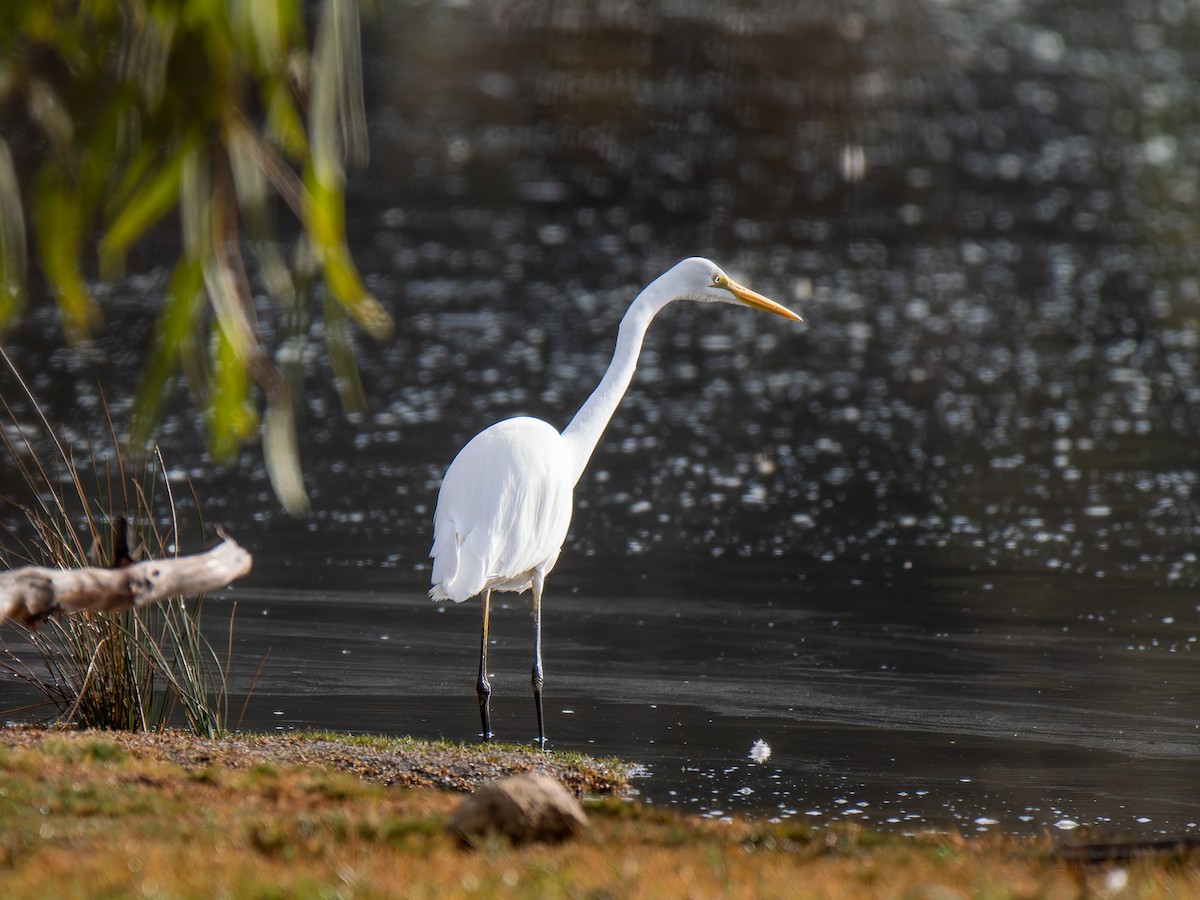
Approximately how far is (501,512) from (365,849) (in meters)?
2.92

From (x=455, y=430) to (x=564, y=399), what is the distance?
4.91ft

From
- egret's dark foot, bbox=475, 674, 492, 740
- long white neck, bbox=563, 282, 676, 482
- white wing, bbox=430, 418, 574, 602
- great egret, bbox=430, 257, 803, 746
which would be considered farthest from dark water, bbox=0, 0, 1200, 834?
long white neck, bbox=563, 282, 676, 482

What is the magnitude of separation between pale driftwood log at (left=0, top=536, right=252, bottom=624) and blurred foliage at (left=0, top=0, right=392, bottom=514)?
0.95m

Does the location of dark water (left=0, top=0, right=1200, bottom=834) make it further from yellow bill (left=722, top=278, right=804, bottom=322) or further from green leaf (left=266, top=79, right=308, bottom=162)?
green leaf (left=266, top=79, right=308, bottom=162)

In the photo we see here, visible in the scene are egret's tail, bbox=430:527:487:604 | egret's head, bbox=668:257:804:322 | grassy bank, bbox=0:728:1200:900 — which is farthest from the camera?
egret's head, bbox=668:257:804:322

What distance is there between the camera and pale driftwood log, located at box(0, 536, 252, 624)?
4770mm

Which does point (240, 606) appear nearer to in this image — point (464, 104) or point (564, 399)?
point (564, 399)

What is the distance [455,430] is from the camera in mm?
14570

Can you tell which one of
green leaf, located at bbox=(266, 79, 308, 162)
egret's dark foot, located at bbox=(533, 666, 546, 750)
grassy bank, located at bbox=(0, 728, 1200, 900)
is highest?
green leaf, located at bbox=(266, 79, 308, 162)

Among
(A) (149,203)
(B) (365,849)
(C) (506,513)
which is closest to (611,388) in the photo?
(C) (506,513)

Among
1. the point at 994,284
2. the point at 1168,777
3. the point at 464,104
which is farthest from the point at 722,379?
the point at 464,104

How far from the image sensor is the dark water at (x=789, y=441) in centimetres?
785

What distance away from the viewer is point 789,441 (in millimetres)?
14609

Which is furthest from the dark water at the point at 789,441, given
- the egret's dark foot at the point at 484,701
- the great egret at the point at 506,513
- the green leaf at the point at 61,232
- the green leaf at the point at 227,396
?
the green leaf at the point at 61,232
